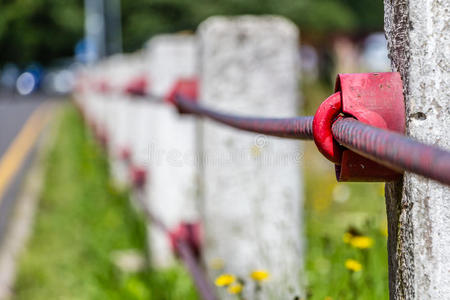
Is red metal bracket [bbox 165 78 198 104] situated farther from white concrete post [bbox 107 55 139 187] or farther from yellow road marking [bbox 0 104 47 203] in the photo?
yellow road marking [bbox 0 104 47 203]

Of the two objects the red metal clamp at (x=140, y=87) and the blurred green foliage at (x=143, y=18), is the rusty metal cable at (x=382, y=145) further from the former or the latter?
the blurred green foliage at (x=143, y=18)

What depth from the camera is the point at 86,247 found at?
4969 millimetres

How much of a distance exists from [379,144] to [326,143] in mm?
218

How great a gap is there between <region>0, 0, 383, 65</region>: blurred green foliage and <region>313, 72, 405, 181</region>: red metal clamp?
1222 inches

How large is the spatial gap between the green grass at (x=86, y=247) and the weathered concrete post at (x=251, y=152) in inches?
38.1

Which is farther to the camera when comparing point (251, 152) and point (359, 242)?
point (251, 152)

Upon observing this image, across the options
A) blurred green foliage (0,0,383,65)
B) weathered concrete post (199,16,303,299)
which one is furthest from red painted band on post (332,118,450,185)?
blurred green foliage (0,0,383,65)

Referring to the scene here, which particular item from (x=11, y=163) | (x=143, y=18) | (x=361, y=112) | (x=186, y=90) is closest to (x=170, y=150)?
(x=186, y=90)

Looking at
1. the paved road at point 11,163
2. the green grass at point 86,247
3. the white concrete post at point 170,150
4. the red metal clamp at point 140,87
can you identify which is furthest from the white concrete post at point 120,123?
the white concrete post at point 170,150

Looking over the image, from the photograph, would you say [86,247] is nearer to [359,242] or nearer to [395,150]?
[359,242]

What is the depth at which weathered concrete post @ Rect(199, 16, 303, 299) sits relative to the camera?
85.7 inches

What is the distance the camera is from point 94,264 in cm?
452

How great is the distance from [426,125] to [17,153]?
10.3 meters

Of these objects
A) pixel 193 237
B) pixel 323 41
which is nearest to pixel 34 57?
pixel 323 41
